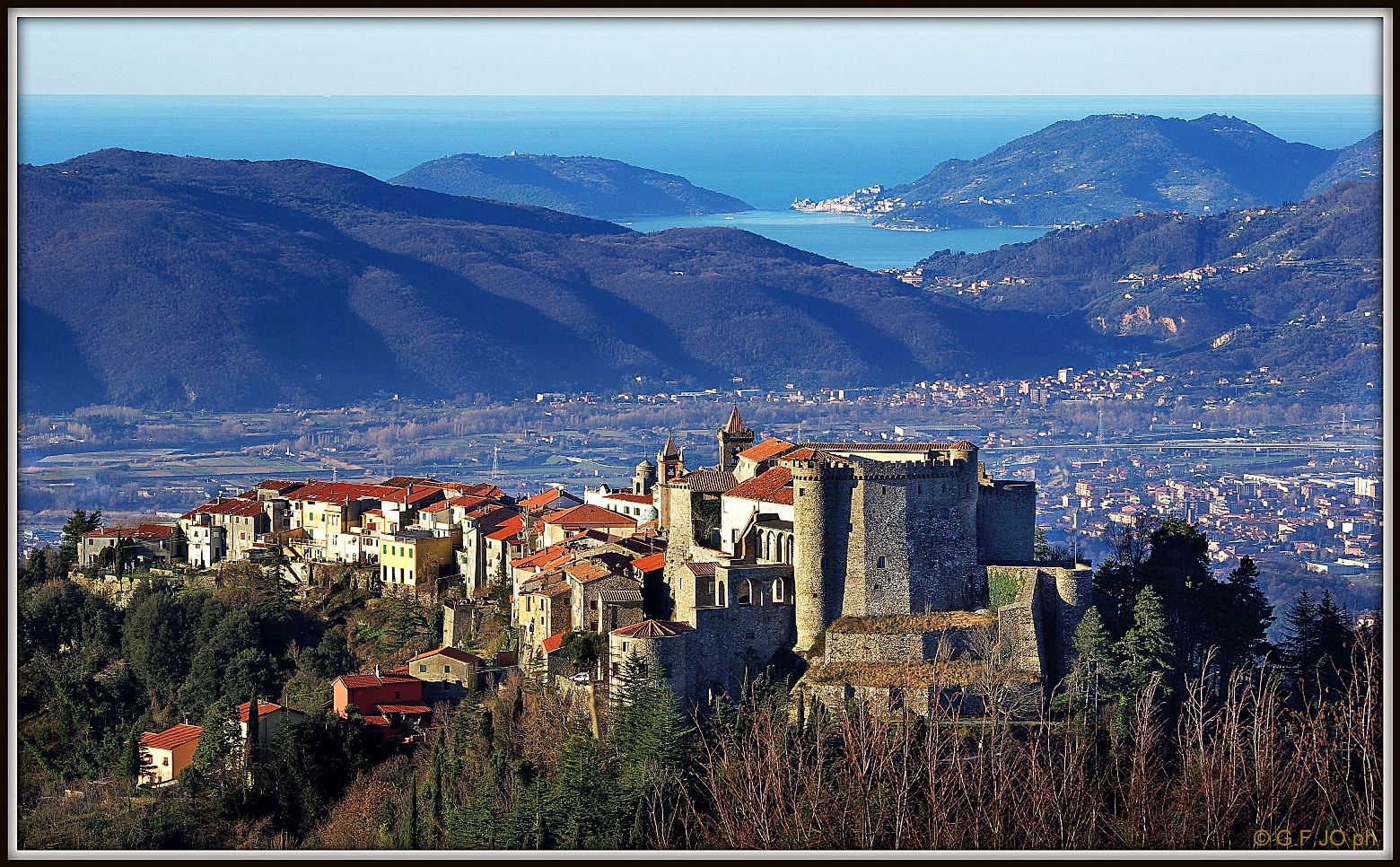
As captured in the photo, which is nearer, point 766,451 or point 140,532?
point 766,451

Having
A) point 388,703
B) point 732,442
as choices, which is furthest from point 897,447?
point 388,703

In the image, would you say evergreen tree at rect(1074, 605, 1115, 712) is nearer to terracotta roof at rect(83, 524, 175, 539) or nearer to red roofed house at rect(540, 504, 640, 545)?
red roofed house at rect(540, 504, 640, 545)

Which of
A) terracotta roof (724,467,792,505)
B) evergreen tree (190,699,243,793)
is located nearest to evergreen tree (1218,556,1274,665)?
terracotta roof (724,467,792,505)

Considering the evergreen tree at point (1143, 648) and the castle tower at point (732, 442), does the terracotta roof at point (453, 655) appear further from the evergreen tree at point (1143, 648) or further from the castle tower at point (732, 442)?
the evergreen tree at point (1143, 648)

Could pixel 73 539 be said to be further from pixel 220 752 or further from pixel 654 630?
pixel 654 630

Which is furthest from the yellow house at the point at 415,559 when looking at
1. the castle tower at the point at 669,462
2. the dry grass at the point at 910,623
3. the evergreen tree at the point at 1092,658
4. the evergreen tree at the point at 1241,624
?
the evergreen tree at the point at 1241,624
